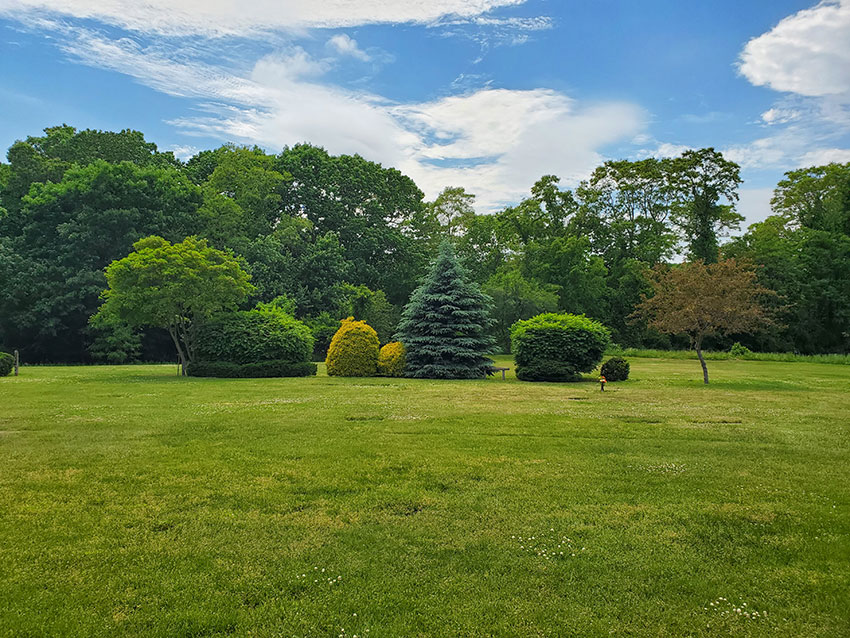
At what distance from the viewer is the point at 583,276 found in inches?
1959

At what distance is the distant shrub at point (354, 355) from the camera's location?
23188 millimetres

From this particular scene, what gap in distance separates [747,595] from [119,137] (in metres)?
47.1

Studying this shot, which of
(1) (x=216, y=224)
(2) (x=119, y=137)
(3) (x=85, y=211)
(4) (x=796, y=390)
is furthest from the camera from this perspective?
(2) (x=119, y=137)

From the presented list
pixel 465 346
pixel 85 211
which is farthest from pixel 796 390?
pixel 85 211

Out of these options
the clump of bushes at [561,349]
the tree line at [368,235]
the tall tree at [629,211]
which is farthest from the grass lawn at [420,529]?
the tall tree at [629,211]

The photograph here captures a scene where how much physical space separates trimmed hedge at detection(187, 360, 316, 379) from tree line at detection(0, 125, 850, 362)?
12.9 metres

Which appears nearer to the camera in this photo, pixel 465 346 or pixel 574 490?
pixel 574 490

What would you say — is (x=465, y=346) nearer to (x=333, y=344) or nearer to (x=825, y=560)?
(x=333, y=344)

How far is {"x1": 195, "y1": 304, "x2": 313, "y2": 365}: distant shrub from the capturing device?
22.0 m

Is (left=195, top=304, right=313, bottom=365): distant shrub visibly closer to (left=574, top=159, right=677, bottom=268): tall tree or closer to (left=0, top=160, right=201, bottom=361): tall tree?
(left=0, top=160, right=201, bottom=361): tall tree

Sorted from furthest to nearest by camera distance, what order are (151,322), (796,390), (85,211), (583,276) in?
1. (583,276)
2. (85,211)
3. (151,322)
4. (796,390)

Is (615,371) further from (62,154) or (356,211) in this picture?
(62,154)

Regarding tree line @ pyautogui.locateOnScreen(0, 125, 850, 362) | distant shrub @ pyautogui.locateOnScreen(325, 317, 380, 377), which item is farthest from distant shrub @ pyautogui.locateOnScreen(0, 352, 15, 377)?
distant shrub @ pyautogui.locateOnScreen(325, 317, 380, 377)

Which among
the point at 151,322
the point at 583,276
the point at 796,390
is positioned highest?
the point at 583,276
